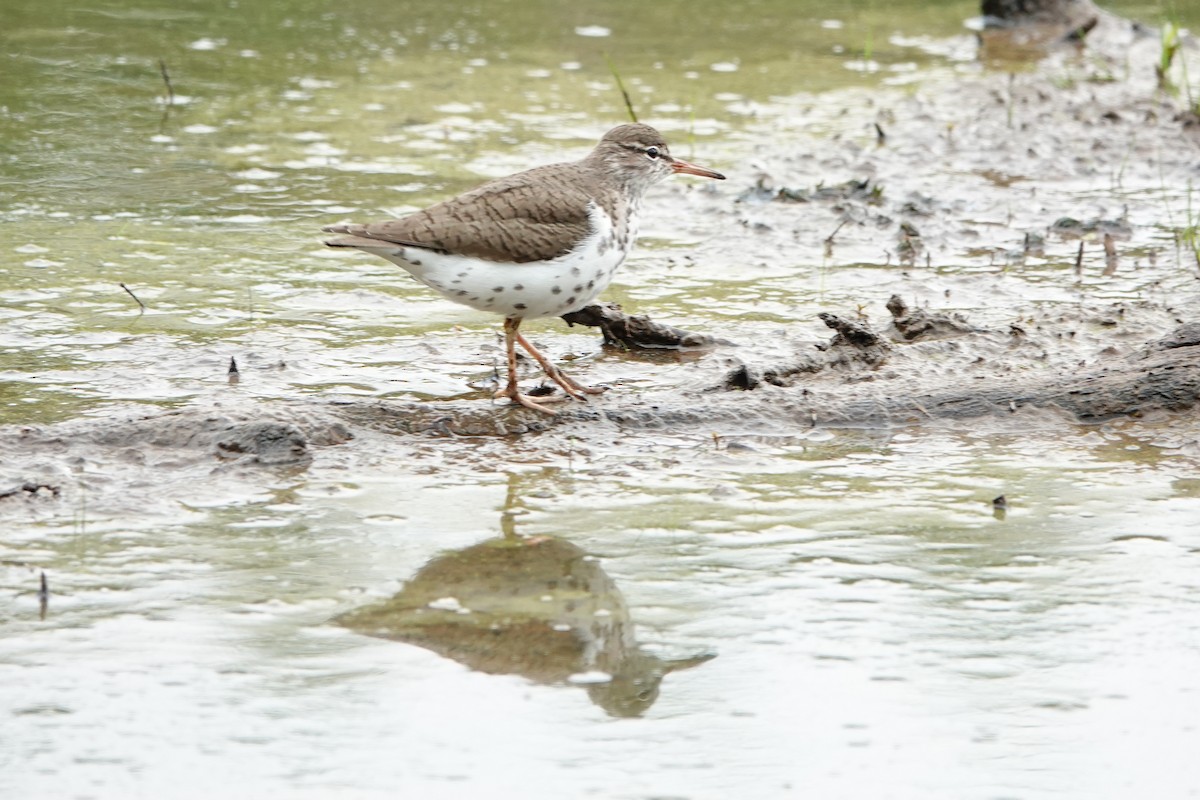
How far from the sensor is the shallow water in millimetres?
3941

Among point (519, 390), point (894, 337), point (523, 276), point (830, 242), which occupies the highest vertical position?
point (523, 276)

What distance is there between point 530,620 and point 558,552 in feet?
1.59

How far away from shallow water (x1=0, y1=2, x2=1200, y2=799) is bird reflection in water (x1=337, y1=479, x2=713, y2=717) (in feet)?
0.06

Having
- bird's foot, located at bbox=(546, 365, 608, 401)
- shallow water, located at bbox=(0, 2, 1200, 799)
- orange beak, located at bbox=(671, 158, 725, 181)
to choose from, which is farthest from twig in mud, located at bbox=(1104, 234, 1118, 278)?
bird's foot, located at bbox=(546, 365, 608, 401)

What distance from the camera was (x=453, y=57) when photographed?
41.4 ft

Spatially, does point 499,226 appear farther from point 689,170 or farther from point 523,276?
point 689,170

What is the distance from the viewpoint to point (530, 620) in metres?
4.62

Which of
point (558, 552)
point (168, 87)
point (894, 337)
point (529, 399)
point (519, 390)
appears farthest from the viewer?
point (168, 87)

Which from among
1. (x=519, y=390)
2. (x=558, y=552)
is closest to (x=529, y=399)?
(x=519, y=390)

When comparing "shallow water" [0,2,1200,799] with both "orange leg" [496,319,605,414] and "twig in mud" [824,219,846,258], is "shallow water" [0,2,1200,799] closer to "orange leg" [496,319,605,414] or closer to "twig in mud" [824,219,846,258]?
"twig in mud" [824,219,846,258]

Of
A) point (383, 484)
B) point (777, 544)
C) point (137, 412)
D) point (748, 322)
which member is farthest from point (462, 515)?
point (748, 322)

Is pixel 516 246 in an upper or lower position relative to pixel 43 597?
upper

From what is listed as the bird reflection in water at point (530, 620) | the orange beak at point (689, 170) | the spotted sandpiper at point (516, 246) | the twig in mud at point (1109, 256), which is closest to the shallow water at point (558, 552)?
the bird reflection in water at point (530, 620)

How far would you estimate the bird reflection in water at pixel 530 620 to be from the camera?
14.2 ft
